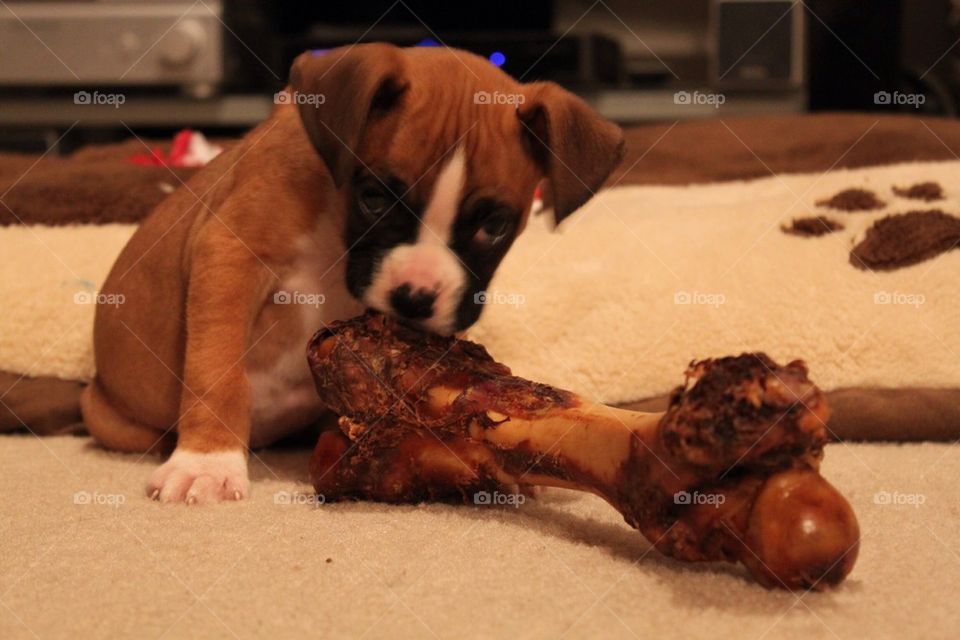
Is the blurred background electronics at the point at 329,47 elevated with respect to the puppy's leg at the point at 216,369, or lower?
elevated

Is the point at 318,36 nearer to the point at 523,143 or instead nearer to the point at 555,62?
the point at 555,62

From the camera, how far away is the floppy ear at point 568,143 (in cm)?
191

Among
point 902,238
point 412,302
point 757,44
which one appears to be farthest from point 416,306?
point 757,44

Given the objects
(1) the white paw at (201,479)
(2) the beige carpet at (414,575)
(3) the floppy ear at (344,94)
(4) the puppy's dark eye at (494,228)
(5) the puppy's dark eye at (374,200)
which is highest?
(3) the floppy ear at (344,94)

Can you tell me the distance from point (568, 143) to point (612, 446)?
750 mm

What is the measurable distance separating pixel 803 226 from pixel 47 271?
2.17 m

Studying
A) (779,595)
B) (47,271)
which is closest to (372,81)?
(779,595)

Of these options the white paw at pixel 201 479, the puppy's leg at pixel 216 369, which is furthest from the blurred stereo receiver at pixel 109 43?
the white paw at pixel 201 479

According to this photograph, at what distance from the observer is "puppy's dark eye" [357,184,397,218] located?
1.78m

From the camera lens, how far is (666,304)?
256 centimetres

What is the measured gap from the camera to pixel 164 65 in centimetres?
497

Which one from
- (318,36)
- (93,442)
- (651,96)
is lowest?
(93,442)

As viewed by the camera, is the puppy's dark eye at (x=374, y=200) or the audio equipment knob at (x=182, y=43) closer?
the puppy's dark eye at (x=374, y=200)

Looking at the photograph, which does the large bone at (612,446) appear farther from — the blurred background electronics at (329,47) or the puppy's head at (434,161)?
the blurred background electronics at (329,47)
